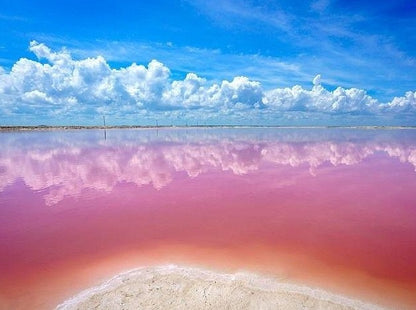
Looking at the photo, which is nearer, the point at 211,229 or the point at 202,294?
the point at 202,294

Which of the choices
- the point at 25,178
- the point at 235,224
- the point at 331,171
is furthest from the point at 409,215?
the point at 25,178

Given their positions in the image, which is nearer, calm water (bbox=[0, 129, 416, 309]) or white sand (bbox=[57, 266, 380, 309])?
white sand (bbox=[57, 266, 380, 309])

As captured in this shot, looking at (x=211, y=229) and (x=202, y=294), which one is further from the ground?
(x=202, y=294)

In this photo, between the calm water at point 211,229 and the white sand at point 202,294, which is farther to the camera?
the calm water at point 211,229

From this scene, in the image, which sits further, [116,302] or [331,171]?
[331,171]

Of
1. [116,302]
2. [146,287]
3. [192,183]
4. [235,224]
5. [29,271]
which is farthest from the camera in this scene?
[192,183]

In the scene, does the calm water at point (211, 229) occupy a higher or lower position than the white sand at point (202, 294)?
lower

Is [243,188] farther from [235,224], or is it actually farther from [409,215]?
[409,215]

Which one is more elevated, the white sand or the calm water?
the white sand
